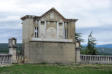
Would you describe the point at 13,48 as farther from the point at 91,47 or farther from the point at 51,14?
the point at 91,47

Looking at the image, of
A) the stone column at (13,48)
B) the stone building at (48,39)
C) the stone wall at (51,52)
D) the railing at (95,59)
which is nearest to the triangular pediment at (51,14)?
the stone building at (48,39)

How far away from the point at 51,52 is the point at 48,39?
4.19ft

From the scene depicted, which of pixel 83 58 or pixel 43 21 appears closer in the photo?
pixel 43 21

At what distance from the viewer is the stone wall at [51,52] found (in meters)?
21.4

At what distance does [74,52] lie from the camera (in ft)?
74.6

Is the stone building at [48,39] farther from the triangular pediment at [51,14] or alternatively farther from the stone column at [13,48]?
the stone column at [13,48]

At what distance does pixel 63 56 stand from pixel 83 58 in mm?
2400

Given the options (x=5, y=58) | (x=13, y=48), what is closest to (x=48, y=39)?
(x=13, y=48)

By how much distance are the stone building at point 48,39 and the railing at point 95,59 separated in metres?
1.18

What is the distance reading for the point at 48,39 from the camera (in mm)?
21922

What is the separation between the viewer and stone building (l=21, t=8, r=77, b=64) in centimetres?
2152

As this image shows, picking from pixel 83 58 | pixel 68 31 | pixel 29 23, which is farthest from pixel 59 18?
pixel 83 58

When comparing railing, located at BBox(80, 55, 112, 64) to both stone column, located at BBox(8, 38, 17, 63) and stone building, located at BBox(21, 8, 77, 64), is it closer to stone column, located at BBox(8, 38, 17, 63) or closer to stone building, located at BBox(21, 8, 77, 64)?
stone building, located at BBox(21, 8, 77, 64)

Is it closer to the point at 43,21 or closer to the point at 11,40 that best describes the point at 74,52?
the point at 43,21
